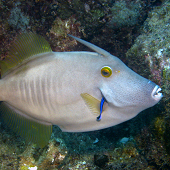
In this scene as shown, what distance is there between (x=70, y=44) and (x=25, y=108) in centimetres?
188

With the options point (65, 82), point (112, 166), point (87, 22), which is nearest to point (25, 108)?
point (65, 82)

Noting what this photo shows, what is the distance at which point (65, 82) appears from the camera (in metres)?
1.75

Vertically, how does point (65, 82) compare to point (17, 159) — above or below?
above

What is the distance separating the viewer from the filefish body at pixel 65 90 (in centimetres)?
164

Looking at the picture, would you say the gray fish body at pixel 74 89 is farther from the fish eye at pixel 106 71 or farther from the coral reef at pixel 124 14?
the coral reef at pixel 124 14

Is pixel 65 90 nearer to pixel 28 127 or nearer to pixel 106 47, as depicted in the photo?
pixel 28 127

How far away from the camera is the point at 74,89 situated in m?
1.73

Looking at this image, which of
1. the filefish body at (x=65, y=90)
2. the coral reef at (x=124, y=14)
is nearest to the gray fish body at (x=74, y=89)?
the filefish body at (x=65, y=90)

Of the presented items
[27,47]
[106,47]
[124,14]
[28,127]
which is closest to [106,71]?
[27,47]

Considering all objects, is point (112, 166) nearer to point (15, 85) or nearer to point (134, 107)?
point (134, 107)

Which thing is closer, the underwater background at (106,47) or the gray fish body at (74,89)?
the gray fish body at (74,89)

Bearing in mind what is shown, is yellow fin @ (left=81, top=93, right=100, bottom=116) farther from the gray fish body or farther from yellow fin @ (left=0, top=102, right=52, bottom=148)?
yellow fin @ (left=0, top=102, right=52, bottom=148)

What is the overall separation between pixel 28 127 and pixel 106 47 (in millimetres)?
2677

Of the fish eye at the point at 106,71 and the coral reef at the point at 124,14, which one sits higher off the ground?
the coral reef at the point at 124,14
